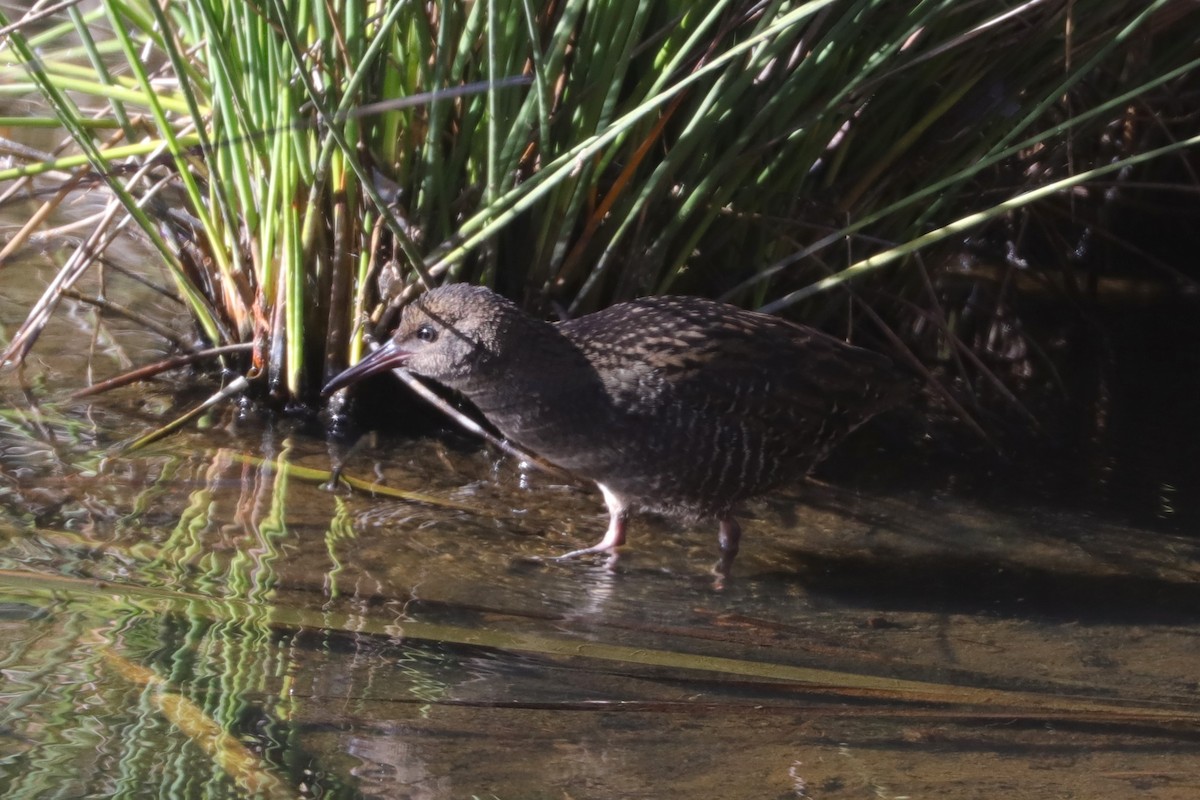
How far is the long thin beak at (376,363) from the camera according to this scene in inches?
124

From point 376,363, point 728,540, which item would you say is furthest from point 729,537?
point 376,363

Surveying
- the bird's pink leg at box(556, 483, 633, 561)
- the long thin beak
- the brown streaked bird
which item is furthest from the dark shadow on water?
the long thin beak

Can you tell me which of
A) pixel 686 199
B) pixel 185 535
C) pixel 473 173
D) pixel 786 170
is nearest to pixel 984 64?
pixel 786 170

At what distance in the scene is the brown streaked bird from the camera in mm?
3059

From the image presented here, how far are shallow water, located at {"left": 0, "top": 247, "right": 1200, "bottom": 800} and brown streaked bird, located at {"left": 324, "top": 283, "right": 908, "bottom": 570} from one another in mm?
196

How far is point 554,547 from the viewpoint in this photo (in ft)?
10.1

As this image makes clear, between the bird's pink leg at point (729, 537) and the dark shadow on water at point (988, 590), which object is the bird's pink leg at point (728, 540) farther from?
the dark shadow on water at point (988, 590)

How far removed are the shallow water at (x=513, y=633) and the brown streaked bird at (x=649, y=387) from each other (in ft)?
0.64

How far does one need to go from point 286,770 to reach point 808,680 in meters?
0.95

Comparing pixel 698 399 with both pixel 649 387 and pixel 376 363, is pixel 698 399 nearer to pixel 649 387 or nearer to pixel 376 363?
pixel 649 387

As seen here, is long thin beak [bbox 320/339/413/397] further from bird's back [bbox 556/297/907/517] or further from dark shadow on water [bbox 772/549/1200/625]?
dark shadow on water [bbox 772/549/1200/625]

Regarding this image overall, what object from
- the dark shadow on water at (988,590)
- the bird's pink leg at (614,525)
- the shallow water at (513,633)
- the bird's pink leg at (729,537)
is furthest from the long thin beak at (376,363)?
the dark shadow on water at (988,590)

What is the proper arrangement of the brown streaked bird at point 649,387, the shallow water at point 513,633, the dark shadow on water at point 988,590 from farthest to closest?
the brown streaked bird at point 649,387 < the dark shadow on water at point 988,590 < the shallow water at point 513,633

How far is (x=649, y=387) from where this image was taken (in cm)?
306
